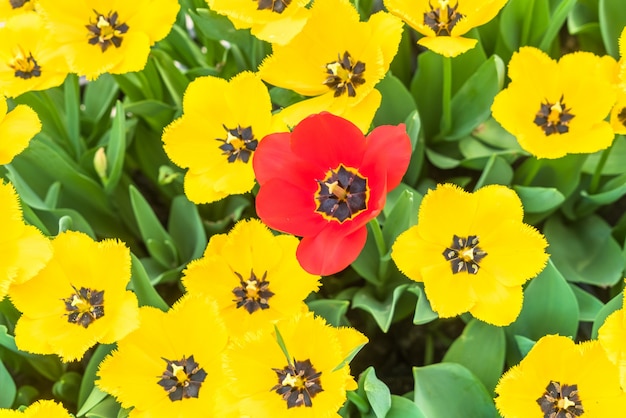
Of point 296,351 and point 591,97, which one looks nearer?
point 296,351

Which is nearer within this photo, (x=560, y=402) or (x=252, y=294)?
(x=560, y=402)

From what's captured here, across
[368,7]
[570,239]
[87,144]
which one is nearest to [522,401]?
[570,239]

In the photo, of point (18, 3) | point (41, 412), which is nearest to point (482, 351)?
point (41, 412)

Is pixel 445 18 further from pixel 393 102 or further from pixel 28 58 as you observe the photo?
pixel 28 58

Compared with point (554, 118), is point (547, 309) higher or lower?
lower

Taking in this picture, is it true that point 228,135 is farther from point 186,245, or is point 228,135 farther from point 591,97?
point 591,97

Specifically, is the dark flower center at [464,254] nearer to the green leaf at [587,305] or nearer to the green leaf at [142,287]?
the green leaf at [587,305]
